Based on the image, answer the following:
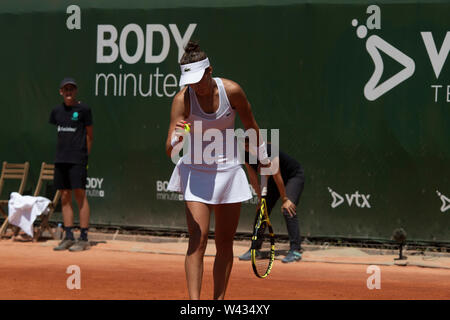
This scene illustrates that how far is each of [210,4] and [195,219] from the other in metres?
5.98

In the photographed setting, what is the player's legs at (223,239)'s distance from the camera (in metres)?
5.60

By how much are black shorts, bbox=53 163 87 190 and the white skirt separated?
4881mm

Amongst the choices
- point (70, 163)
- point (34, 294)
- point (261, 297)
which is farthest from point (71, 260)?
point (261, 297)

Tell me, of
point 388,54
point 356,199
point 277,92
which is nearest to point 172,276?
point 356,199

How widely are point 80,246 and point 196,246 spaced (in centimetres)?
515

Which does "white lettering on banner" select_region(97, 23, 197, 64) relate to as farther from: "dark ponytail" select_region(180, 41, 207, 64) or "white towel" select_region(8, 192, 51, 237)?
"dark ponytail" select_region(180, 41, 207, 64)

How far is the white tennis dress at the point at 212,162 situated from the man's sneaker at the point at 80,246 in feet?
16.2

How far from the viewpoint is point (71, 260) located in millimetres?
9500

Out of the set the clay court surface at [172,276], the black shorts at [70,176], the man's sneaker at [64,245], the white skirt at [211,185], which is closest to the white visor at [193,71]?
the white skirt at [211,185]

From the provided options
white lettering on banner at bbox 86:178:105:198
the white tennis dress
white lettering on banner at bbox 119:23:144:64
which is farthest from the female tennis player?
white lettering on banner at bbox 86:178:105:198

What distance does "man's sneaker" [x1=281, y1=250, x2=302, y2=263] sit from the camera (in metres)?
9.42

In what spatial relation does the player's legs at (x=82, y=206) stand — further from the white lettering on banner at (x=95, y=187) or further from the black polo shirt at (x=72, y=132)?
the white lettering on banner at (x=95, y=187)

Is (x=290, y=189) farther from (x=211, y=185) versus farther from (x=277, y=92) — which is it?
(x=211, y=185)

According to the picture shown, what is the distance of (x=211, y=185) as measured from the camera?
5504 mm
